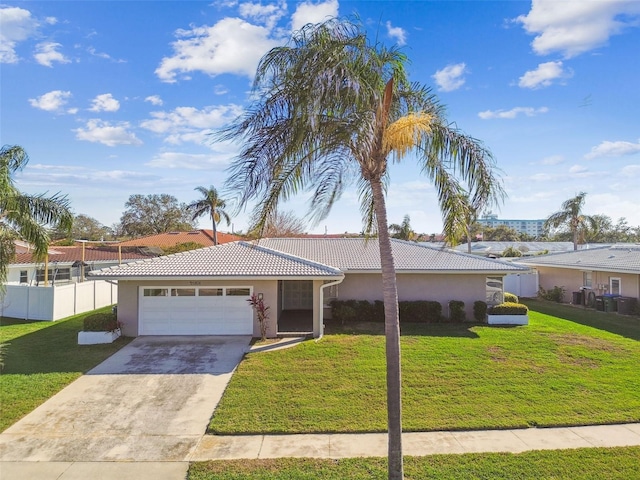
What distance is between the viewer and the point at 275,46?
6.03m

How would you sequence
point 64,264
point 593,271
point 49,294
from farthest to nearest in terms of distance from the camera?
1. point 64,264
2. point 593,271
3. point 49,294

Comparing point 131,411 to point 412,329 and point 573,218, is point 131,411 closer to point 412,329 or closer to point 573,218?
point 412,329

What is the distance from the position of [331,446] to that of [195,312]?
31.3 ft

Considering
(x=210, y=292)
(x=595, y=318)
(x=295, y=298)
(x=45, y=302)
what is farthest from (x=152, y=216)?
(x=595, y=318)

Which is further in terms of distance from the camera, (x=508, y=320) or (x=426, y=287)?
(x=426, y=287)

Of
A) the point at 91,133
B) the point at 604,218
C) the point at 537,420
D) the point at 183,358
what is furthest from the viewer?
the point at 604,218

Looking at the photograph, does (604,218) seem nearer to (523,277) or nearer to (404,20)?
(523,277)

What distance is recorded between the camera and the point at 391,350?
6074 millimetres

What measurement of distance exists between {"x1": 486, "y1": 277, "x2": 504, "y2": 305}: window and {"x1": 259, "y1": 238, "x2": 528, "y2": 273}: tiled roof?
3.00 feet

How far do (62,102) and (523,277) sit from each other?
27.9m

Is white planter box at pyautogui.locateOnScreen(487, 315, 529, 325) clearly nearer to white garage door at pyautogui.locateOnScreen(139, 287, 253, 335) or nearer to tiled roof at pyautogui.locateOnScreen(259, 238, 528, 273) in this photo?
tiled roof at pyautogui.locateOnScreen(259, 238, 528, 273)

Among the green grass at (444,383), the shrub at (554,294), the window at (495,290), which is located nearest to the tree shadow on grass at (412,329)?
the green grass at (444,383)

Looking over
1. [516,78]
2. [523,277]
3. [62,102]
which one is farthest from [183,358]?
[523,277]

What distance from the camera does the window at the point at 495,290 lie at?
18578 mm
